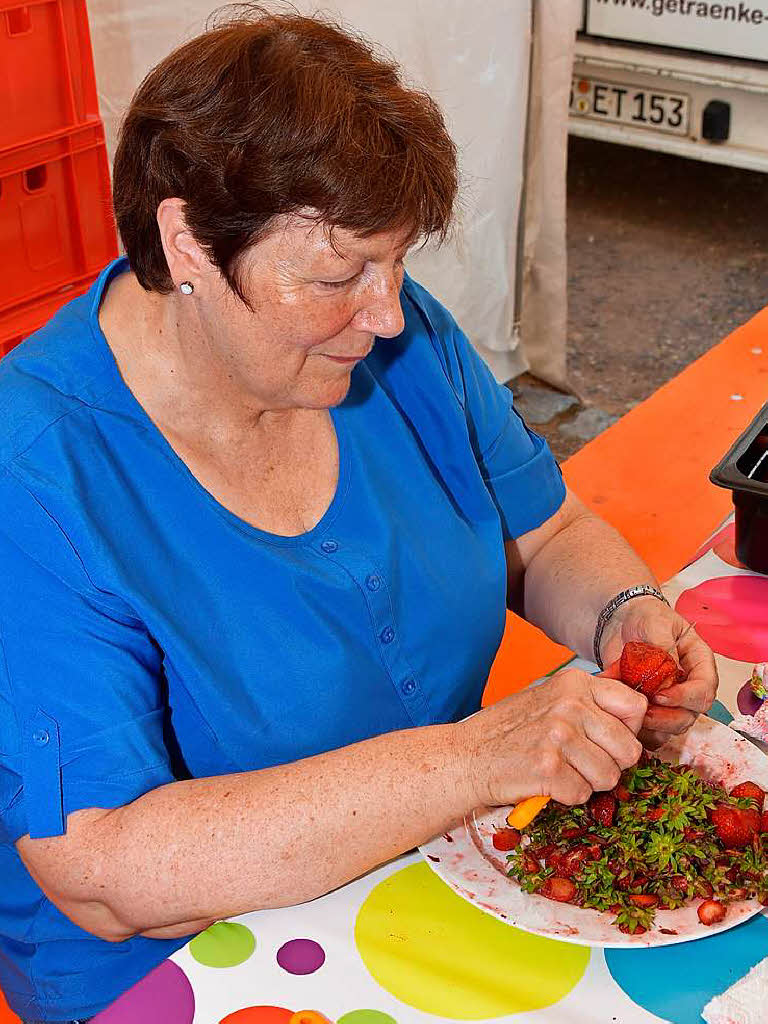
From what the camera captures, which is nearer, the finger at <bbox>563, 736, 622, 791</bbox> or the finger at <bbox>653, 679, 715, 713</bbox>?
the finger at <bbox>563, 736, 622, 791</bbox>

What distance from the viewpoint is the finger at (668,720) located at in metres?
1.39

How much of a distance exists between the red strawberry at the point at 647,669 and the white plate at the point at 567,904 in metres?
0.09

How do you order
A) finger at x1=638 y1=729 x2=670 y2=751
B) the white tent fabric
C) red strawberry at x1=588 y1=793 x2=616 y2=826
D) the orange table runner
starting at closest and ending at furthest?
1. red strawberry at x1=588 y1=793 x2=616 y2=826
2. finger at x1=638 y1=729 x2=670 y2=751
3. the orange table runner
4. the white tent fabric

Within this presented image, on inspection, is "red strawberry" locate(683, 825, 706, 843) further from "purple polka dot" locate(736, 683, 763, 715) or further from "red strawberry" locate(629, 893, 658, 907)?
"purple polka dot" locate(736, 683, 763, 715)

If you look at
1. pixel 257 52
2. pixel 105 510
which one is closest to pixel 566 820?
pixel 105 510

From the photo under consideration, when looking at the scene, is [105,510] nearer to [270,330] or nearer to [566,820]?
[270,330]

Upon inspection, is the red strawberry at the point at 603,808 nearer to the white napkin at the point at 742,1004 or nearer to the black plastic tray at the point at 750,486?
the white napkin at the point at 742,1004

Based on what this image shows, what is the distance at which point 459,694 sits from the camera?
1.66m

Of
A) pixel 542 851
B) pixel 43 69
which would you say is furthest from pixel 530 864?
pixel 43 69

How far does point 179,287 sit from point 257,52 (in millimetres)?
261

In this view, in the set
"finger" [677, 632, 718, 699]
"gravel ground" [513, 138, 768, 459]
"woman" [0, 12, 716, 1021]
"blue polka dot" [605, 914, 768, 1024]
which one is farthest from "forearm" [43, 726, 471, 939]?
"gravel ground" [513, 138, 768, 459]

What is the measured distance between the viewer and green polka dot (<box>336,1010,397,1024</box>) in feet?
3.78

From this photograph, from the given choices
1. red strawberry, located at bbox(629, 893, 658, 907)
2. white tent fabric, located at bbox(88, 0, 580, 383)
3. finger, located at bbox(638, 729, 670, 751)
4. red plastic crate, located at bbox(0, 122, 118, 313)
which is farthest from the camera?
white tent fabric, located at bbox(88, 0, 580, 383)

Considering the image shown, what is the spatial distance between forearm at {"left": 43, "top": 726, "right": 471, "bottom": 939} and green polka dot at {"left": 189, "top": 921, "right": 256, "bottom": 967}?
21 mm
